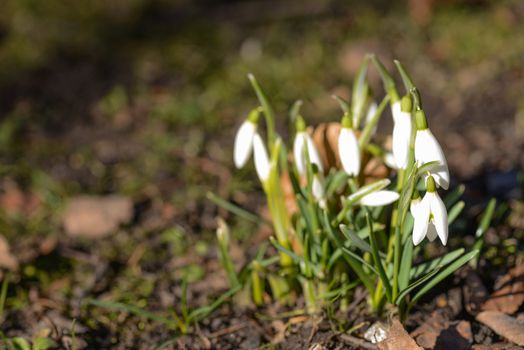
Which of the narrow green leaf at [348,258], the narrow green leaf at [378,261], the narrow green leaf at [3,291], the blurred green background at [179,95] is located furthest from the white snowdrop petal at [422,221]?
the narrow green leaf at [3,291]

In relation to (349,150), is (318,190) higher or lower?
lower

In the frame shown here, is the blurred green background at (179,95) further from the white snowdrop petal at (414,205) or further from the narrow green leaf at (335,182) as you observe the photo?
the white snowdrop petal at (414,205)

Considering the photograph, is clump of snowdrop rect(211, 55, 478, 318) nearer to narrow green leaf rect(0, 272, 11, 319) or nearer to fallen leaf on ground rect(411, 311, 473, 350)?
fallen leaf on ground rect(411, 311, 473, 350)

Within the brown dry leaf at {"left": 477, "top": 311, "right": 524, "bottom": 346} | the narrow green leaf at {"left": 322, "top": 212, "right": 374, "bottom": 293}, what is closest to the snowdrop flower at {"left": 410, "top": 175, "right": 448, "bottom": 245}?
the narrow green leaf at {"left": 322, "top": 212, "right": 374, "bottom": 293}

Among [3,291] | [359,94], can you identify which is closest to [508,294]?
[359,94]

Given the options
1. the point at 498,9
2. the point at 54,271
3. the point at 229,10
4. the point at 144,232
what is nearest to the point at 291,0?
the point at 229,10

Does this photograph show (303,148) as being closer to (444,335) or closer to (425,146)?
(425,146)
